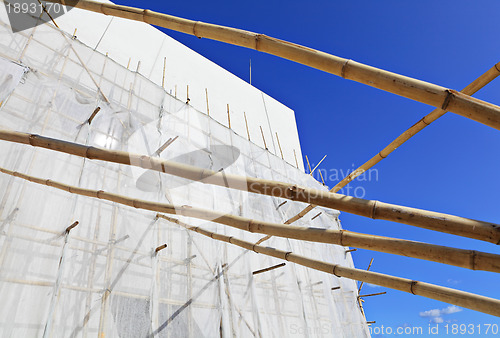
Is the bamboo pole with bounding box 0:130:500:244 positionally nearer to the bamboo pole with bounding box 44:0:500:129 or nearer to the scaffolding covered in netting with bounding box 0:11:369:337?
the bamboo pole with bounding box 44:0:500:129

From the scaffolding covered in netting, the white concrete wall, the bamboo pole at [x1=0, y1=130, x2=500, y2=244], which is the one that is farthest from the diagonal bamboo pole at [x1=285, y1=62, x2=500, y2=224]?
the white concrete wall

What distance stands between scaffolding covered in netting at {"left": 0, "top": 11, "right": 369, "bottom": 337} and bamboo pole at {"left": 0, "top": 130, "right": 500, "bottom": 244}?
172 cm

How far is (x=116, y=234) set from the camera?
336cm

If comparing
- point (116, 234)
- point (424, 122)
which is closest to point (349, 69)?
point (424, 122)

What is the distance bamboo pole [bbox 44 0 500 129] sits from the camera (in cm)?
109

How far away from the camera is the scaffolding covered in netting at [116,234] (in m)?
2.72

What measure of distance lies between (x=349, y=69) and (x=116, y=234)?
119 inches

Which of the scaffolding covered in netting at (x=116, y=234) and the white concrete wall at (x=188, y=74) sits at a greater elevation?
the white concrete wall at (x=188, y=74)

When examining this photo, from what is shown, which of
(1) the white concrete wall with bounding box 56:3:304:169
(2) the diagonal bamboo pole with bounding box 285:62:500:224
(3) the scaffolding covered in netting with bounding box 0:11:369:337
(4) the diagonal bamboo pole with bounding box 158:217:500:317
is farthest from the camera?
(1) the white concrete wall with bounding box 56:3:304:169

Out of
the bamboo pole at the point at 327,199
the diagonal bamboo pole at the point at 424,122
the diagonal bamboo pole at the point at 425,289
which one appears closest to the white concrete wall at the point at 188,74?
the diagonal bamboo pole at the point at 424,122

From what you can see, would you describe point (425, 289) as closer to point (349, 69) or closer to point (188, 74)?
point (349, 69)

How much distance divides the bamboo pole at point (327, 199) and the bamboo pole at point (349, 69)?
0.36 metres

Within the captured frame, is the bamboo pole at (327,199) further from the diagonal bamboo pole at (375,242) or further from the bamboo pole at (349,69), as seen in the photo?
the bamboo pole at (349,69)

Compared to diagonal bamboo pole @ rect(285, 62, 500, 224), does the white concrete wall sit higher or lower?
higher
